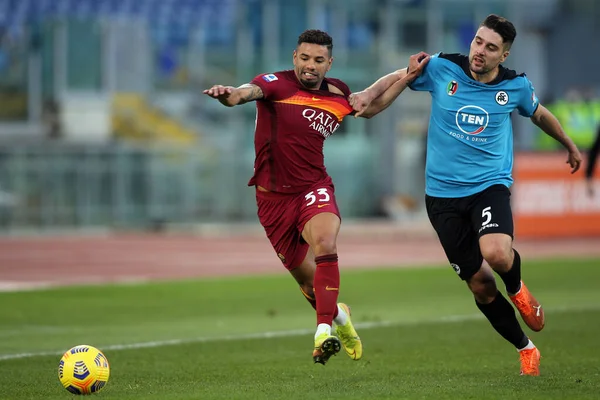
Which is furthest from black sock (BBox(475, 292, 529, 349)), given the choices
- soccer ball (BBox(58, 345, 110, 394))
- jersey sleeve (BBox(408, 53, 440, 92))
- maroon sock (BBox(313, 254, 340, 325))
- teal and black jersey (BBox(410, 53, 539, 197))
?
soccer ball (BBox(58, 345, 110, 394))

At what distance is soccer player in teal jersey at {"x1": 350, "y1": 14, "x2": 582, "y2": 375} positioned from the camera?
911 centimetres

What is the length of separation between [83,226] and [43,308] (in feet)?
76.4

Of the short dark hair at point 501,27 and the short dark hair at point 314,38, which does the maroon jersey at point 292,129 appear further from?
the short dark hair at point 501,27

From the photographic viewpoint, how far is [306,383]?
867 cm

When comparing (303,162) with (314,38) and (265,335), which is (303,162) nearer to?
(314,38)

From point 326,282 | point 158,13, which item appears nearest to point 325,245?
point 326,282

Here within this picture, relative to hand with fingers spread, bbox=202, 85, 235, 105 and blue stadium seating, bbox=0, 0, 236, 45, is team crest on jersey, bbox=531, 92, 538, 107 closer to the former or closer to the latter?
hand with fingers spread, bbox=202, 85, 235, 105

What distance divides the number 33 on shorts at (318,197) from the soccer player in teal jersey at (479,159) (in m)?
0.85

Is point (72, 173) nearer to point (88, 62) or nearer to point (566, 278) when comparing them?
point (88, 62)

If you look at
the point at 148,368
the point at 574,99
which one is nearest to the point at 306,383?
the point at 148,368

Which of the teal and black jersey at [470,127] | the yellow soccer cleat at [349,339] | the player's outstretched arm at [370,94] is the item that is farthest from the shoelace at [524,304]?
the player's outstretched arm at [370,94]

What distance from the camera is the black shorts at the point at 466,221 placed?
905 cm

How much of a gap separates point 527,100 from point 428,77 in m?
0.81

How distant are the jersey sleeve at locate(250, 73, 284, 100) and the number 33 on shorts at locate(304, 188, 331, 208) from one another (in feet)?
2.69
